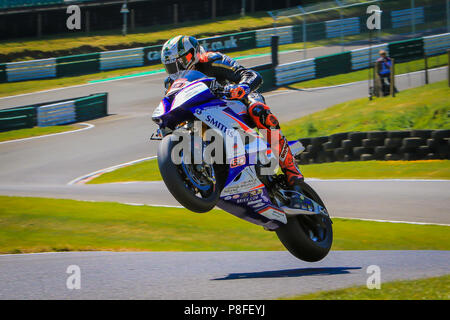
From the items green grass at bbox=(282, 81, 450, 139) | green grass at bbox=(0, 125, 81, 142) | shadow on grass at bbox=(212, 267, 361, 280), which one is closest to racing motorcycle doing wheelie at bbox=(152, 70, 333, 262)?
shadow on grass at bbox=(212, 267, 361, 280)

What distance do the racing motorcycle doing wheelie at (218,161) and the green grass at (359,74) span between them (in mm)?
19083

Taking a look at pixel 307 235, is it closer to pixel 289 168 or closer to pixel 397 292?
pixel 289 168

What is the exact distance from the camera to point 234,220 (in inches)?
411

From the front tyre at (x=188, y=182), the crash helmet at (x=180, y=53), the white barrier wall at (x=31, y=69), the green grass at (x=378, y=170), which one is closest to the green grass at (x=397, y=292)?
the front tyre at (x=188, y=182)

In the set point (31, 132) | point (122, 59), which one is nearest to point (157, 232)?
point (31, 132)

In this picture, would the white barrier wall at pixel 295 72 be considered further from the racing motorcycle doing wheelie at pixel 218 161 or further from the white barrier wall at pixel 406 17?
the racing motorcycle doing wheelie at pixel 218 161

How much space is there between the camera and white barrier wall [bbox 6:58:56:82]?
31670 millimetres

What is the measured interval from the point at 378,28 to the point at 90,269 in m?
29.3

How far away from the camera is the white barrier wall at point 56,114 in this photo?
2417 centimetres

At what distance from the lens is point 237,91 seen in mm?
6348

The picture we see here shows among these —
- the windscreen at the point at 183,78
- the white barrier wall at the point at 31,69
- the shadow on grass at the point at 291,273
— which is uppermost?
the white barrier wall at the point at 31,69
